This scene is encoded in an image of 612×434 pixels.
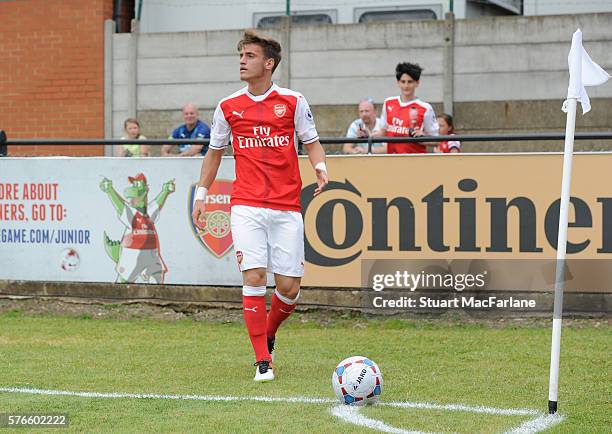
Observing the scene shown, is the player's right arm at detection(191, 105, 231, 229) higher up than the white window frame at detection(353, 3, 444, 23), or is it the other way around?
the white window frame at detection(353, 3, 444, 23)

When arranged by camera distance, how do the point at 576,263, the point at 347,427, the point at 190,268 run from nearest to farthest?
the point at 347,427
the point at 576,263
the point at 190,268

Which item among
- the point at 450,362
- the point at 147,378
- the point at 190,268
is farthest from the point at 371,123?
the point at 147,378

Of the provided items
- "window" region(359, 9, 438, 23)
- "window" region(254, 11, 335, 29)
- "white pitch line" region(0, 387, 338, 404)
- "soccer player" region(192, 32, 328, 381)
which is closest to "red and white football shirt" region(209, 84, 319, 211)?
"soccer player" region(192, 32, 328, 381)

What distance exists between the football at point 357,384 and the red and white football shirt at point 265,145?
1.69 m

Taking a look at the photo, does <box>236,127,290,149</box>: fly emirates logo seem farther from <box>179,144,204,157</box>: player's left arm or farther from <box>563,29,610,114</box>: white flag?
<box>179,144,204,157</box>: player's left arm

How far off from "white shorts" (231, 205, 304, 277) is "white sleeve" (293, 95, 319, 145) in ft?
1.85

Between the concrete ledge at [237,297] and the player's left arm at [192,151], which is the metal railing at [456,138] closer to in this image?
the player's left arm at [192,151]

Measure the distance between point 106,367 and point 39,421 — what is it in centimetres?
216

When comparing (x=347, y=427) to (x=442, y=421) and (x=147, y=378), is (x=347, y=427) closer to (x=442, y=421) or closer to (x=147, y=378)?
(x=442, y=421)

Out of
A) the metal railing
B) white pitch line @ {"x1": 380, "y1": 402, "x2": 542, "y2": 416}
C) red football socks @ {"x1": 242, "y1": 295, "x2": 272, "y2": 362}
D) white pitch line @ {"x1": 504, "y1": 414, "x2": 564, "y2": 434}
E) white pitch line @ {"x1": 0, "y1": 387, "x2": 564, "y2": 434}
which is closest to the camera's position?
white pitch line @ {"x1": 504, "y1": 414, "x2": 564, "y2": 434}

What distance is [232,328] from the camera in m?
11.1

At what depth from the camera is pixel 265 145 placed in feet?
27.1

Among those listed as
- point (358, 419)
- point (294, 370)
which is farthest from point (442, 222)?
point (358, 419)

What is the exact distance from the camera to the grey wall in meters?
15.3
